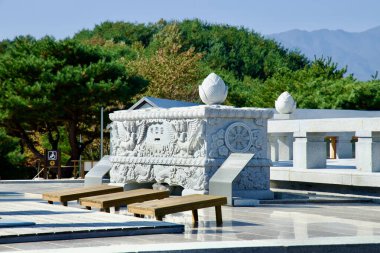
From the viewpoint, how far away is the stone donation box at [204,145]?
16422mm

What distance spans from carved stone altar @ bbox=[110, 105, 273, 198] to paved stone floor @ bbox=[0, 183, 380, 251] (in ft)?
4.33

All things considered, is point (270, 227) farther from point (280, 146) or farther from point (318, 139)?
point (280, 146)

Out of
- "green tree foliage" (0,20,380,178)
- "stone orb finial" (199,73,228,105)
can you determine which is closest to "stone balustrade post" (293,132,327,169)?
"stone orb finial" (199,73,228,105)

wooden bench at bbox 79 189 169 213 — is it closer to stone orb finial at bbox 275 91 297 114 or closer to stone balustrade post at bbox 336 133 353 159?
stone orb finial at bbox 275 91 297 114

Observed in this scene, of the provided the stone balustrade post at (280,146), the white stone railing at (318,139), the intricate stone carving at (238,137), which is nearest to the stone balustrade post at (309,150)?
the white stone railing at (318,139)

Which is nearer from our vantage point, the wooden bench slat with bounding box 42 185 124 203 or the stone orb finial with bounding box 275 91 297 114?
Result: the wooden bench slat with bounding box 42 185 124 203

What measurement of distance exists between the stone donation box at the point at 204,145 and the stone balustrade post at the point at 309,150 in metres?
2.08

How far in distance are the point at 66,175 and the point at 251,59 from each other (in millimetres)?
35518

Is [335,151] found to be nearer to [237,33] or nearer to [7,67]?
[7,67]

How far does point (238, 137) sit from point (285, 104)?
→ 7011 millimetres

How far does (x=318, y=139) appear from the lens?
1875cm

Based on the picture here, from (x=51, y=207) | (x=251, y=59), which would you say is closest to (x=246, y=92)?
(x=251, y=59)

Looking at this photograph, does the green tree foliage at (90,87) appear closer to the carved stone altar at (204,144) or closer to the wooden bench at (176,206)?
the carved stone altar at (204,144)

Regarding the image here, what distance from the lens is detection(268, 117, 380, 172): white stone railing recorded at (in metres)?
16.9
